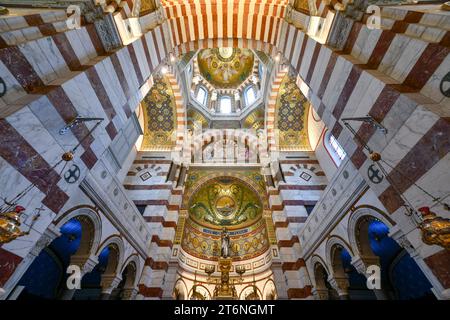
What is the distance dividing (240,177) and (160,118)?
6201 millimetres

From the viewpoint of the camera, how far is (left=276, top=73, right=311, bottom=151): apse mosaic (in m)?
12.6

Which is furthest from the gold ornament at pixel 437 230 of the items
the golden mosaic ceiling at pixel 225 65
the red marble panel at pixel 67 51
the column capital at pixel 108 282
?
the golden mosaic ceiling at pixel 225 65

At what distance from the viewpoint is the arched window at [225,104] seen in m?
17.5

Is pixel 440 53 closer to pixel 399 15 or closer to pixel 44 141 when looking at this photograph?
pixel 399 15

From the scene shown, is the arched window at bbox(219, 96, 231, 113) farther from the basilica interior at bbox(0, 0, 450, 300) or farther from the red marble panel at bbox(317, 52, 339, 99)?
the red marble panel at bbox(317, 52, 339, 99)

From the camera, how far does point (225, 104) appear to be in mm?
17984

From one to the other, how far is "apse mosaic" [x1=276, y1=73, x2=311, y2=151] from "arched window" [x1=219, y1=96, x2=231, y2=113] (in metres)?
5.56

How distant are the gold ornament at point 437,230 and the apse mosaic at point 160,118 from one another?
12194 mm

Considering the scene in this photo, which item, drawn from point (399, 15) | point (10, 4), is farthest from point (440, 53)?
point (10, 4)

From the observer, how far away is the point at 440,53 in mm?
2711

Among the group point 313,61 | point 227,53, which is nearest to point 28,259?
point 313,61

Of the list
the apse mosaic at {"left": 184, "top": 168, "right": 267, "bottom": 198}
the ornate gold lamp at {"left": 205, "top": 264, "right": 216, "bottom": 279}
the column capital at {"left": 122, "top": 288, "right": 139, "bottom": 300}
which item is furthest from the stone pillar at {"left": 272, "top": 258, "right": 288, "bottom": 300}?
the column capital at {"left": 122, "top": 288, "right": 139, "bottom": 300}

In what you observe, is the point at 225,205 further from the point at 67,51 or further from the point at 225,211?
→ the point at 67,51
